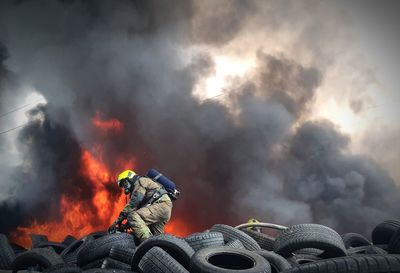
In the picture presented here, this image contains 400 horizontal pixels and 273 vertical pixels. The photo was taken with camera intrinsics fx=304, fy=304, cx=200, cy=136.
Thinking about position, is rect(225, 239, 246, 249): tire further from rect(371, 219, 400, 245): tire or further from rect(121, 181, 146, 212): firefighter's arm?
rect(371, 219, 400, 245): tire

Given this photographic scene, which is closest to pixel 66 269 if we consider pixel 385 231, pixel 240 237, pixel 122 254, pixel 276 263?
pixel 122 254

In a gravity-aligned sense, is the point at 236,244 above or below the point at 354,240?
below

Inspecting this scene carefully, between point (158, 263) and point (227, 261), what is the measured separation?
3.97 feet

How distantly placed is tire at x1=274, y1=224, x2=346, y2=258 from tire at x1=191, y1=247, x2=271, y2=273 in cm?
115

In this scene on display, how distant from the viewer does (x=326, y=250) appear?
536 centimetres

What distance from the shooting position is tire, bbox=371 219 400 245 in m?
6.88

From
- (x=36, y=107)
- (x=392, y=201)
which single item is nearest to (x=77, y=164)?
(x=36, y=107)

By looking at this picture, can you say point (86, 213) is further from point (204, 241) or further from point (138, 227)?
point (204, 241)

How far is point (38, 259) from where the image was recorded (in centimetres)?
582

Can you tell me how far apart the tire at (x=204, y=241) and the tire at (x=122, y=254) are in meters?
1.03

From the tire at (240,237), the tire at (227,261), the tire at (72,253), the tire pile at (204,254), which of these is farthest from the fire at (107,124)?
the tire at (227,261)

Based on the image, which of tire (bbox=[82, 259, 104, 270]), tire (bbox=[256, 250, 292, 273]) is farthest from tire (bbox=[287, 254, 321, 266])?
tire (bbox=[82, 259, 104, 270])

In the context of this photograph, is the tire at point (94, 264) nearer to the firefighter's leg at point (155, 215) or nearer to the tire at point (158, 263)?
the firefighter's leg at point (155, 215)

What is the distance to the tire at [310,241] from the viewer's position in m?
5.29
